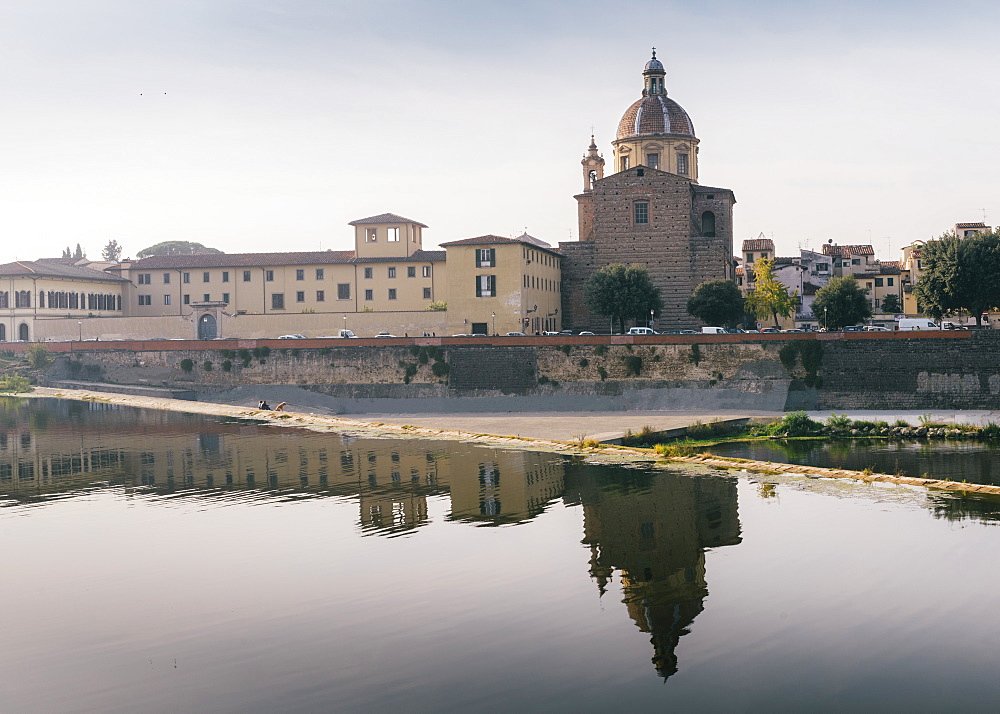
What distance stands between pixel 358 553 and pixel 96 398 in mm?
43531

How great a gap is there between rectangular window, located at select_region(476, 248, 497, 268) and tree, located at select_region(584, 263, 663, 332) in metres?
7.03

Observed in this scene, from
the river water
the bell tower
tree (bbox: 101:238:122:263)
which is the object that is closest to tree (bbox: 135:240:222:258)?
tree (bbox: 101:238:122:263)

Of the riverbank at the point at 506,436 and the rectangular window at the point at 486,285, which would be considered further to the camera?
the rectangular window at the point at 486,285

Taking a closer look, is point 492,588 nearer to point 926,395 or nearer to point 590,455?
point 590,455

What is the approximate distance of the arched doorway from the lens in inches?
2921

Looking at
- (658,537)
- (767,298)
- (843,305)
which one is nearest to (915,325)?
(843,305)

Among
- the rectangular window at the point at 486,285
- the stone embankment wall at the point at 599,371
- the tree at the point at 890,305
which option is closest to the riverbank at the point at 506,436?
the stone embankment wall at the point at 599,371

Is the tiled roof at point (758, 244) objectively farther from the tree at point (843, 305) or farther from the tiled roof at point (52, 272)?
the tiled roof at point (52, 272)

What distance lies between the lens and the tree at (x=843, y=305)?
67875mm

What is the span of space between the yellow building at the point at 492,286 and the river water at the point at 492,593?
32.8 meters

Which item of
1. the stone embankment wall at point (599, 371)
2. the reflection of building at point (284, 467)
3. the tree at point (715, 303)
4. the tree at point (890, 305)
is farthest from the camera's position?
the tree at point (890, 305)

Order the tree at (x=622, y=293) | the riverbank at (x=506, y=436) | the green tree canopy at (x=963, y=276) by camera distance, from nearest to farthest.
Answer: the riverbank at (x=506, y=436) → the green tree canopy at (x=963, y=276) → the tree at (x=622, y=293)

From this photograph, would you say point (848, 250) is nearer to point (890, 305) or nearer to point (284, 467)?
point (890, 305)

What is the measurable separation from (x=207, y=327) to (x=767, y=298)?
1609 inches
